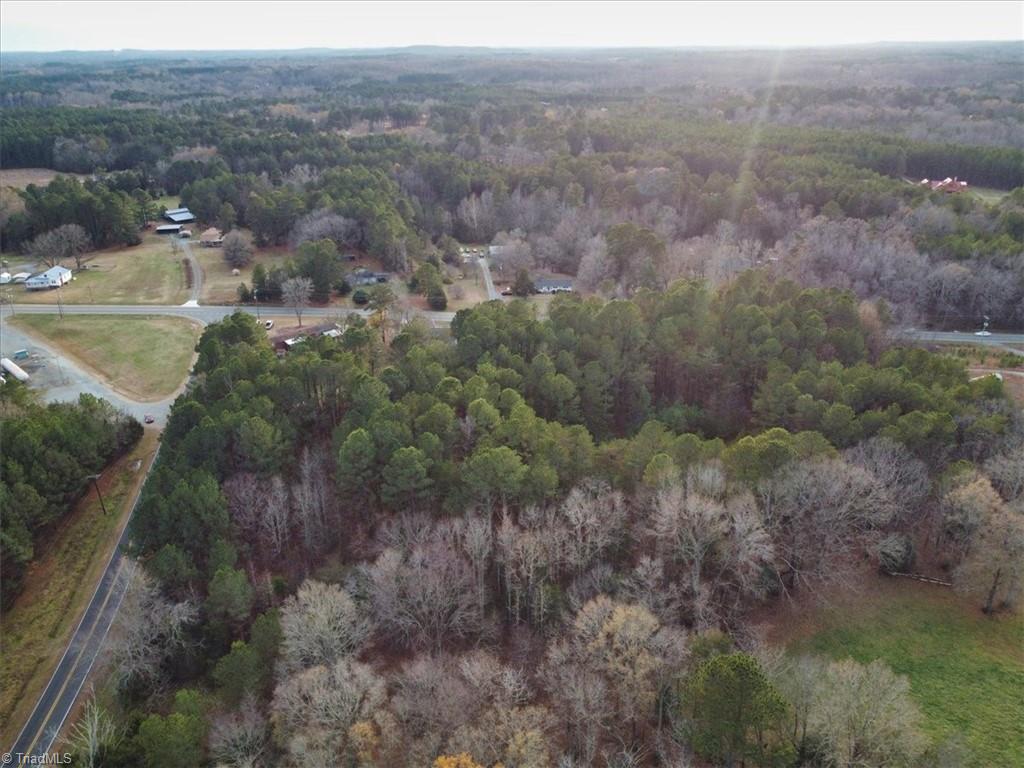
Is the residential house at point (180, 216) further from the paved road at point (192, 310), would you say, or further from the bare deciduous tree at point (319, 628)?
the bare deciduous tree at point (319, 628)

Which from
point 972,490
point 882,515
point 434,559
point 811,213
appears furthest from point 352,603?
point 811,213

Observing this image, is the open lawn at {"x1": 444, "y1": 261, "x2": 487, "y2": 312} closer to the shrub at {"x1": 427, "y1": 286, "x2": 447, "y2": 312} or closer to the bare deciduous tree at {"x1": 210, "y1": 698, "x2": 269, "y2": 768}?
the shrub at {"x1": 427, "y1": 286, "x2": 447, "y2": 312}

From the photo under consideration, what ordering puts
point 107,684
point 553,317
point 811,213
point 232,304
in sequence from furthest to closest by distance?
point 811,213 < point 232,304 < point 553,317 < point 107,684

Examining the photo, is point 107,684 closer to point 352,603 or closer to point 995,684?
point 352,603

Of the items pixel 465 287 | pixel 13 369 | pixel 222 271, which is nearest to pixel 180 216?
pixel 222 271

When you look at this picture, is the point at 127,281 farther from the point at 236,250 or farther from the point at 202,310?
the point at 202,310
